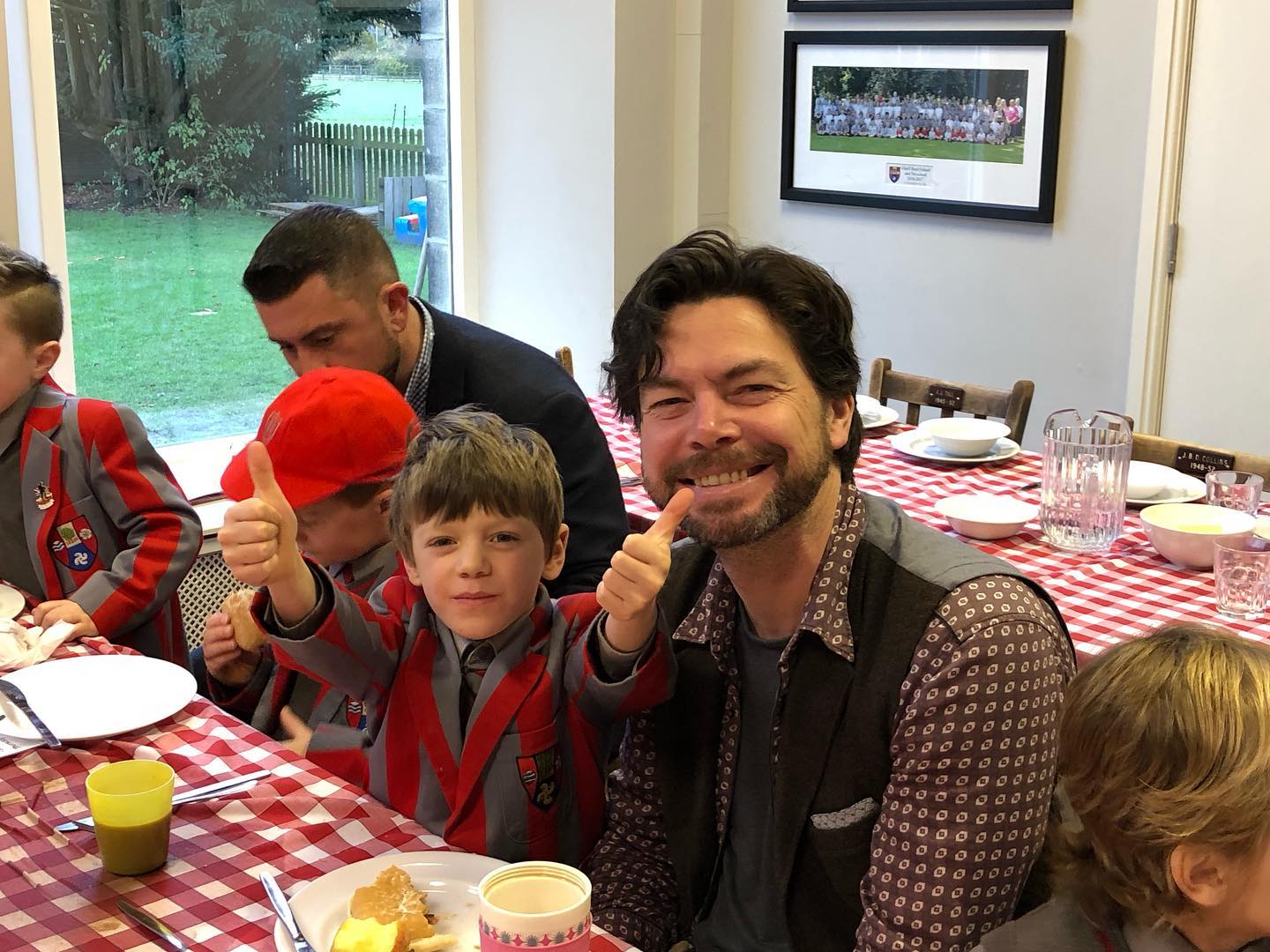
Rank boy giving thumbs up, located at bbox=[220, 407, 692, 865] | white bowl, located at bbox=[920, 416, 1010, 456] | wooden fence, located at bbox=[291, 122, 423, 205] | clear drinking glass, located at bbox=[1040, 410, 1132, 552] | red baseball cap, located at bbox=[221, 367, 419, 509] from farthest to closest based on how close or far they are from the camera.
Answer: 1. wooden fence, located at bbox=[291, 122, 423, 205]
2. white bowl, located at bbox=[920, 416, 1010, 456]
3. clear drinking glass, located at bbox=[1040, 410, 1132, 552]
4. red baseball cap, located at bbox=[221, 367, 419, 509]
5. boy giving thumbs up, located at bbox=[220, 407, 692, 865]

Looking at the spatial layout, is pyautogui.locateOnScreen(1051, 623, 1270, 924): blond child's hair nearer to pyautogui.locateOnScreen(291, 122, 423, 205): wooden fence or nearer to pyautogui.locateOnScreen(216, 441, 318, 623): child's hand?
pyautogui.locateOnScreen(216, 441, 318, 623): child's hand

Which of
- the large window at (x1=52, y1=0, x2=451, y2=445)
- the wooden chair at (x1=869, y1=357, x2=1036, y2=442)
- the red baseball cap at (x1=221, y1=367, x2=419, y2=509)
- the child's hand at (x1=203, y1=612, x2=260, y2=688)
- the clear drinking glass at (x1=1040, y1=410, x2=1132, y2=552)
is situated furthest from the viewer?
the large window at (x1=52, y1=0, x2=451, y2=445)

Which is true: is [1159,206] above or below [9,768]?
above

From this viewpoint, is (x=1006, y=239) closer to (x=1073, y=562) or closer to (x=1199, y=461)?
(x=1199, y=461)

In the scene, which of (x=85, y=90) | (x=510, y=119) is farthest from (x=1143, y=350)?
(x=85, y=90)

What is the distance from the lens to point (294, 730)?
6.37 ft

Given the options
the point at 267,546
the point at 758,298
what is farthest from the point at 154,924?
the point at 758,298

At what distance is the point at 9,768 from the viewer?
1.63m

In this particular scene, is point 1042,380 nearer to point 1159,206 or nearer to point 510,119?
point 1159,206

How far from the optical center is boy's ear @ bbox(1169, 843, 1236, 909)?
1171 millimetres

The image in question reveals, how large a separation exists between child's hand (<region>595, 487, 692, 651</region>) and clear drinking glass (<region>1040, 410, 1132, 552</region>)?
4.37 ft

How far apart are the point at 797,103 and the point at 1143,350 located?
4.35ft

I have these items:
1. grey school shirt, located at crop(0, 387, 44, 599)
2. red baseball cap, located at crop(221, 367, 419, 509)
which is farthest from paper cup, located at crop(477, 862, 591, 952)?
grey school shirt, located at crop(0, 387, 44, 599)

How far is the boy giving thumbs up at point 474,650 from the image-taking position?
1.50 metres
